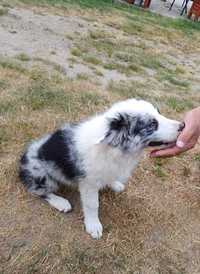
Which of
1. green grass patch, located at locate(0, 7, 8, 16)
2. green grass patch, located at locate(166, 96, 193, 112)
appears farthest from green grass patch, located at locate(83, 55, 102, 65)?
green grass patch, located at locate(0, 7, 8, 16)

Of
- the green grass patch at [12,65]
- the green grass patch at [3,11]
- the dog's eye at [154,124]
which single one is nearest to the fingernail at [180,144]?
the dog's eye at [154,124]

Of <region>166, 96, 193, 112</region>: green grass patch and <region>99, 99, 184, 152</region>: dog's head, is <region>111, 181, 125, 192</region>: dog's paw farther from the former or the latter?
<region>166, 96, 193, 112</region>: green grass patch

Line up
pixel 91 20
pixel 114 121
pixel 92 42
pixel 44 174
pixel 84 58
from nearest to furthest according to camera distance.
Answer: pixel 114 121
pixel 44 174
pixel 84 58
pixel 92 42
pixel 91 20

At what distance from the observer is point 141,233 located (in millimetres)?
2891

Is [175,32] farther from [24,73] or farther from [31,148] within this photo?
[31,148]

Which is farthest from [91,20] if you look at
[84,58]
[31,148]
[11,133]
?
[31,148]

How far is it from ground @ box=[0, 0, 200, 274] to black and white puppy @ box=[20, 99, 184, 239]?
0.24 m

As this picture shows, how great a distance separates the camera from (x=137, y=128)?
240cm

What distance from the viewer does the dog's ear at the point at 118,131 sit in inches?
92.4

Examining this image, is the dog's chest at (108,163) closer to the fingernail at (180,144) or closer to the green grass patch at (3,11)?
the fingernail at (180,144)

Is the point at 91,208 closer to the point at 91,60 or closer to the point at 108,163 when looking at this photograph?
the point at 108,163

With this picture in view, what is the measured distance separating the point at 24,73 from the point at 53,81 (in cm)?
40

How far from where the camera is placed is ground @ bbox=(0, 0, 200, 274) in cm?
266

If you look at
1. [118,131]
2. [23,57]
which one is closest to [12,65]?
[23,57]
